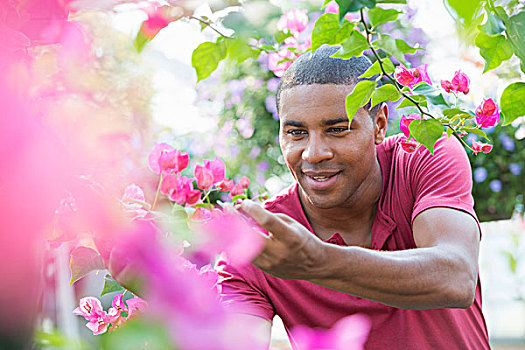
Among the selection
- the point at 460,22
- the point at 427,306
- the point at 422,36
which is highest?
the point at 422,36

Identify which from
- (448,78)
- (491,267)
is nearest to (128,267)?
(448,78)

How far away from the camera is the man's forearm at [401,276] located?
836 millimetres

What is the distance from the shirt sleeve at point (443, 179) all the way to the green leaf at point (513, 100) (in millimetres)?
520

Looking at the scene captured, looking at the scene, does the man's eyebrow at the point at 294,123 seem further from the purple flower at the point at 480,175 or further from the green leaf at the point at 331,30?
the purple flower at the point at 480,175

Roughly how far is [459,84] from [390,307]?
24.9 inches

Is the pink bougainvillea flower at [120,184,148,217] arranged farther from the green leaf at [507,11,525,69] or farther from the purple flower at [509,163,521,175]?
the purple flower at [509,163,521,175]

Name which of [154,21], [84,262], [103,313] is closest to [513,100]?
[154,21]

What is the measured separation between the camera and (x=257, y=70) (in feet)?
10.1

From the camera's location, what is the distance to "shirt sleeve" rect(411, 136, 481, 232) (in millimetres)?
1283

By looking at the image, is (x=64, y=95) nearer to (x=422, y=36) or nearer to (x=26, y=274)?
(x=26, y=274)

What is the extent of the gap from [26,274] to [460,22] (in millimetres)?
343

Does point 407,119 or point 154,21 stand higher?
point 154,21

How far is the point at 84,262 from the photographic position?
69 centimetres

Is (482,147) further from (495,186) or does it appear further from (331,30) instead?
(495,186)
